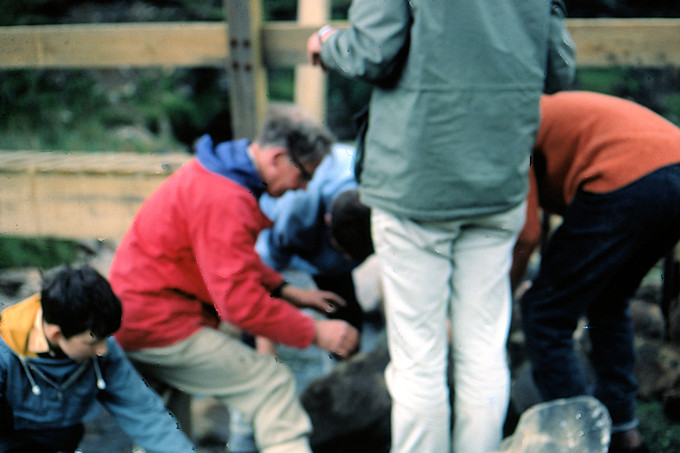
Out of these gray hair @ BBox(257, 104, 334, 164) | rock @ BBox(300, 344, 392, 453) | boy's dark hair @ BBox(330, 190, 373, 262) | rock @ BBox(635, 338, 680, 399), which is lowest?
rock @ BBox(300, 344, 392, 453)

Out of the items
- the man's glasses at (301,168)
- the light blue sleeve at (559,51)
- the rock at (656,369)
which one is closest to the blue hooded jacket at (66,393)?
the man's glasses at (301,168)

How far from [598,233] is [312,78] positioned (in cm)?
186

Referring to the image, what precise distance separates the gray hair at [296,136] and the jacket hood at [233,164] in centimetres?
10

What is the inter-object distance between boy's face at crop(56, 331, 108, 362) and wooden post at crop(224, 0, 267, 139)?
4.27ft

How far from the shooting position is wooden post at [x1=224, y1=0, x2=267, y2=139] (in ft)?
9.21

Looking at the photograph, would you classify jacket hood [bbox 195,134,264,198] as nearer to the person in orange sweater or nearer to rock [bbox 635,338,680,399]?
the person in orange sweater

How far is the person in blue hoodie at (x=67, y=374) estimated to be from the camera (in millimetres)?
1811

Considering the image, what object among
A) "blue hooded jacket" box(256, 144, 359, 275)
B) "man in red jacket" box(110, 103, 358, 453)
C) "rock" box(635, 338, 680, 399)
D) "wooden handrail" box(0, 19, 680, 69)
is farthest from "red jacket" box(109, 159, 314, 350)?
"rock" box(635, 338, 680, 399)

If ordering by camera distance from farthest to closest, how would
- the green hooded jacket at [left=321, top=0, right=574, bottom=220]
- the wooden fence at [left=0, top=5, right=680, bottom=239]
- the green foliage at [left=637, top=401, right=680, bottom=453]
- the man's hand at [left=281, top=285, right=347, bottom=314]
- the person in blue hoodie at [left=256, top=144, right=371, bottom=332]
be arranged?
the wooden fence at [left=0, top=5, right=680, bottom=239], the person in blue hoodie at [left=256, top=144, right=371, bottom=332], the man's hand at [left=281, top=285, right=347, bottom=314], the green foliage at [left=637, top=401, right=680, bottom=453], the green hooded jacket at [left=321, top=0, right=574, bottom=220]

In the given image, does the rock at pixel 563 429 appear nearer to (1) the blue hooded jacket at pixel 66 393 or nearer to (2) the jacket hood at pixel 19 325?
(1) the blue hooded jacket at pixel 66 393

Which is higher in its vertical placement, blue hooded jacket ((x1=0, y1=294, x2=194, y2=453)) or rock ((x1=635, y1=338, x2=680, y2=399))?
blue hooded jacket ((x1=0, y1=294, x2=194, y2=453))

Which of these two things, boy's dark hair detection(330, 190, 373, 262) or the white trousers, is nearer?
the white trousers

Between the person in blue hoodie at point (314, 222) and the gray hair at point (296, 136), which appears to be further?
the person in blue hoodie at point (314, 222)

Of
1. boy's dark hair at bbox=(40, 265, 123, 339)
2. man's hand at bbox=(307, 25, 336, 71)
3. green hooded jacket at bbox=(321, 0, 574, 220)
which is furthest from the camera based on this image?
man's hand at bbox=(307, 25, 336, 71)
